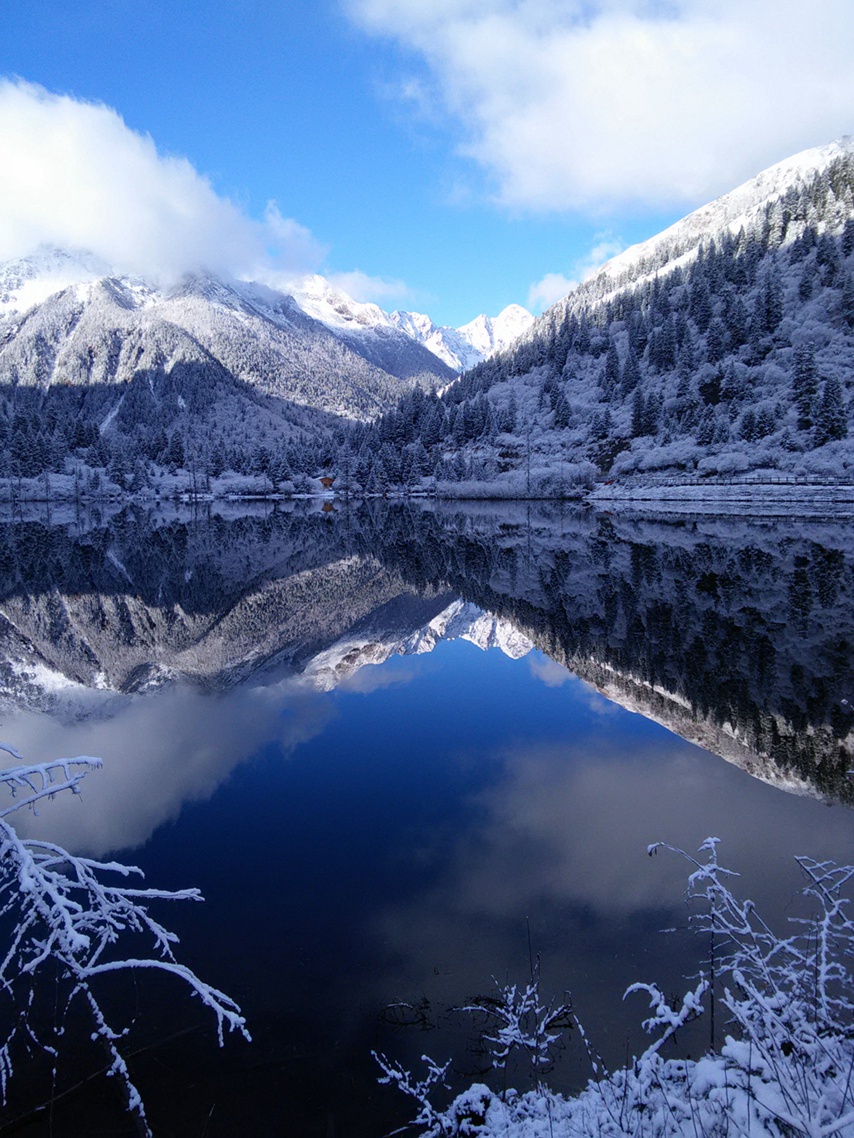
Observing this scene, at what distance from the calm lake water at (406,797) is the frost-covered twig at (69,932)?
330 mm

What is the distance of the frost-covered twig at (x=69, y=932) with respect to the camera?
11.4 feet

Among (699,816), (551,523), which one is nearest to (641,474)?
(551,523)

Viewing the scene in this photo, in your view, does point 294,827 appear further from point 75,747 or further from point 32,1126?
point 75,747

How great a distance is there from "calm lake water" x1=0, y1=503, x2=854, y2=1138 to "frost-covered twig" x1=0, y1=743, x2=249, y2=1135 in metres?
0.33

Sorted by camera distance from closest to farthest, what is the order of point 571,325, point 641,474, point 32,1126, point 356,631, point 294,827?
point 32,1126, point 294,827, point 356,631, point 641,474, point 571,325

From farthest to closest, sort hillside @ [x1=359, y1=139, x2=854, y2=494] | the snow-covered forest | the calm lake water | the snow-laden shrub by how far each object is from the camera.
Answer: the snow-covered forest, hillside @ [x1=359, y1=139, x2=854, y2=494], the calm lake water, the snow-laden shrub

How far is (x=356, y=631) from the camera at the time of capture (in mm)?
24250

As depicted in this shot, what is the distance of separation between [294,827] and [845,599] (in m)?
24.2

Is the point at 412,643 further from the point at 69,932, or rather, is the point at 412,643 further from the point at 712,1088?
the point at 69,932

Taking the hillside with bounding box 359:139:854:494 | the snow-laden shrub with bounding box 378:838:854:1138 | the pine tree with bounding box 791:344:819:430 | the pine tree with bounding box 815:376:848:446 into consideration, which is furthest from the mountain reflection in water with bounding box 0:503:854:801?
the hillside with bounding box 359:139:854:494

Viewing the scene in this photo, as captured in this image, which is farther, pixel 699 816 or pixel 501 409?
Result: pixel 501 409

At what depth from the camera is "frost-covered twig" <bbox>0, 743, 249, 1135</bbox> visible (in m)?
3.48

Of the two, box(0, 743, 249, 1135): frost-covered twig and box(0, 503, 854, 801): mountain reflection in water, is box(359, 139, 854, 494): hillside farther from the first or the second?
box(0, 743, 249, 1135): frost-covered twig

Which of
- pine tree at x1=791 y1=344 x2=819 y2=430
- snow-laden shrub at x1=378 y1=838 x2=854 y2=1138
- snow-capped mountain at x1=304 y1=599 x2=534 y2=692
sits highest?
pine tree at x1=791 y1=344 x2=819 y2=430
